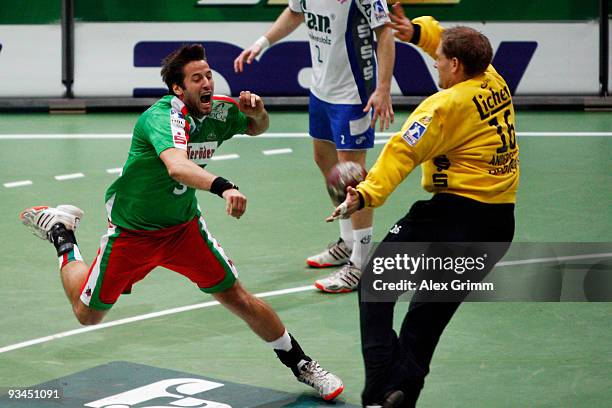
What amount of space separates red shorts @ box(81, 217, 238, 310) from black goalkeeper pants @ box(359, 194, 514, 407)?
116 centimetres

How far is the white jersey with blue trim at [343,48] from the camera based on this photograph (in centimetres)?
994

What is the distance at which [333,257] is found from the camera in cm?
1029

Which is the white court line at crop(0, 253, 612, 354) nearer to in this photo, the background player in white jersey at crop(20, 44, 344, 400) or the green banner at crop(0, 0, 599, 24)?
the background player in white jersey at crop(20, 44, 344, 400)

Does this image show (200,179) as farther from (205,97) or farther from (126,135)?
(126,135)

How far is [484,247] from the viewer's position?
677 cm

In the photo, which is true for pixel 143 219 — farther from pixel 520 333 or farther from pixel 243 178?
pixel 243 178

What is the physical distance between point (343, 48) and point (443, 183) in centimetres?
358

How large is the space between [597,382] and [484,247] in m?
1.49

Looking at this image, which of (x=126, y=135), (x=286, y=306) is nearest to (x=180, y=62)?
(x=286, y=306)

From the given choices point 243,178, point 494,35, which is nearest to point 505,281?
point 243,178

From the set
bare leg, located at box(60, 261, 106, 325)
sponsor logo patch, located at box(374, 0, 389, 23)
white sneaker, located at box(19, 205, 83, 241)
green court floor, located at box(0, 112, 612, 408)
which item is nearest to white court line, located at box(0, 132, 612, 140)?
green court floor, located at box(0, 112, 612, 408)

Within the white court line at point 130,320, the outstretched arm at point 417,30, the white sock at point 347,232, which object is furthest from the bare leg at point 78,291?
the white sock at point 347,232

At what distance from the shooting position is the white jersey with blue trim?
9938 millimetres

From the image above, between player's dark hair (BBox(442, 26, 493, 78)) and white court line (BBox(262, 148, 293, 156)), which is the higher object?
player's dark hair (BBox(442, 26, 493, 78))
